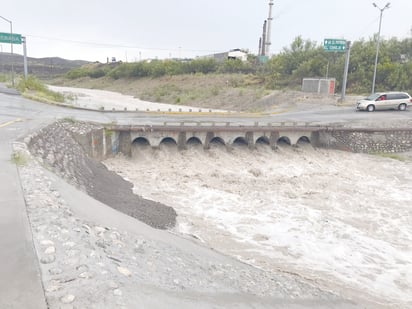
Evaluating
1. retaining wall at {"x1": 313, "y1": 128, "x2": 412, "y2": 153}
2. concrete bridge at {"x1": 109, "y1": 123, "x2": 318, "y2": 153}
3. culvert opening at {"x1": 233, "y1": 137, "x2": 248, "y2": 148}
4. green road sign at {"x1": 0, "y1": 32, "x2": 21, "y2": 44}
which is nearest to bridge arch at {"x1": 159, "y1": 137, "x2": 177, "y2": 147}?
concrete bridge at {"x1": 109, "y1": 123, "x2": 318, "y2": 153}

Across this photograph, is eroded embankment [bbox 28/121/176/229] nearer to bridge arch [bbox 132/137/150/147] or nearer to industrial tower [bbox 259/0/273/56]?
bridge arch [bbox 132/137/150/147]

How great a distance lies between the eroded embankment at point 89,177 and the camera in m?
10.1

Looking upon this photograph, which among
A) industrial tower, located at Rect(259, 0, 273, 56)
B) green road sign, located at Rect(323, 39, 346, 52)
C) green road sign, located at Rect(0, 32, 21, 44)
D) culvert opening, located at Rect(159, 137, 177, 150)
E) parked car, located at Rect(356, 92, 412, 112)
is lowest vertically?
culvert opening, located at Rect(159, 137, 177, 150)

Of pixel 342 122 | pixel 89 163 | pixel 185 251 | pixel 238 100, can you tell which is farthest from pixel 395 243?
pixel 238 100

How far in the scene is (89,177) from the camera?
40.7ft

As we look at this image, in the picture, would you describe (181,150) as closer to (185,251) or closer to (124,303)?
(185,251)

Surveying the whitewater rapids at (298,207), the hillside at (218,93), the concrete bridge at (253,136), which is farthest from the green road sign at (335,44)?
the whitewater rapids at (298,207)

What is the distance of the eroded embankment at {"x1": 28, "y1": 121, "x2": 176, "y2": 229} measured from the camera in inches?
399

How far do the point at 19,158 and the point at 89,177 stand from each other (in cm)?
317

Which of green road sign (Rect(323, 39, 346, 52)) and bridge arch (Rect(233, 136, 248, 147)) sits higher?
green road sign (Rect(323, 39, 346, 52))

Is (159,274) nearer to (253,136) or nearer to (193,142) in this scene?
(193,142)

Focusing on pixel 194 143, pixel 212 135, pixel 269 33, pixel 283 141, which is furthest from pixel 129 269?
pixel 269 33

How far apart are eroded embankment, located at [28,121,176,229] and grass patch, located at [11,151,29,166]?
937 mm

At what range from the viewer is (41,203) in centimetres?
657
